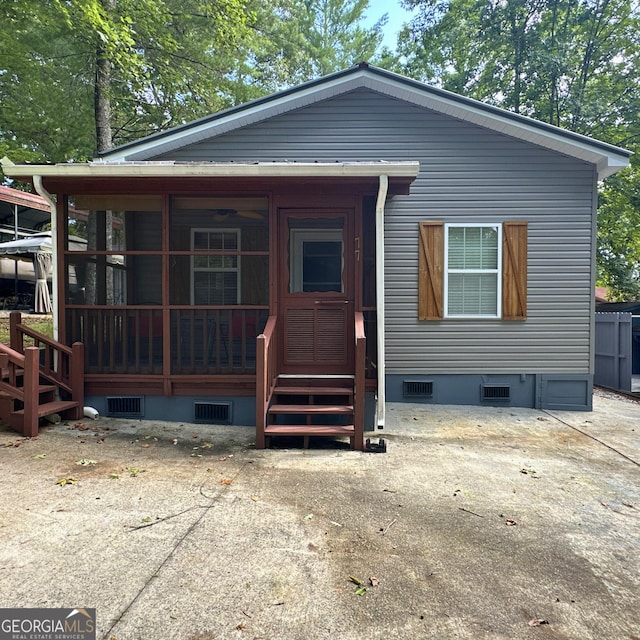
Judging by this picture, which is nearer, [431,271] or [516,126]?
[516,126]

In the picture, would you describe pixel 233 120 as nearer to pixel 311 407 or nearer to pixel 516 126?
pixel 516 126

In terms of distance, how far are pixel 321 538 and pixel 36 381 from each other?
3483 millimetres

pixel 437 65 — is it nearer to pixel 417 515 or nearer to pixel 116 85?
pixel 116 85

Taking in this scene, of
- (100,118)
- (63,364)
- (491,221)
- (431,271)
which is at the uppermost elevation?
(100,118)

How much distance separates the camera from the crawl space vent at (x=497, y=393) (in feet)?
21.3

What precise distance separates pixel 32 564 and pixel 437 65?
54.3ft

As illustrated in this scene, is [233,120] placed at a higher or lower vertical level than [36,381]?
higher

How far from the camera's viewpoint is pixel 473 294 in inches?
253

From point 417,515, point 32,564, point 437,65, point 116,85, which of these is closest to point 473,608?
point 417,515

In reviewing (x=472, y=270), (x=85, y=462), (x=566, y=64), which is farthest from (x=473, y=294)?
(x=566, y=64)

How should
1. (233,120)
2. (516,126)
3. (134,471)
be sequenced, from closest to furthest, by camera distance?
(134,471), (516,126), (233,120)

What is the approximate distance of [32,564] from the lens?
234 cm

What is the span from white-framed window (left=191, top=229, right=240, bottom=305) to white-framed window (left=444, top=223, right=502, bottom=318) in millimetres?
3425

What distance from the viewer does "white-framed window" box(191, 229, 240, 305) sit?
7.43 metres
